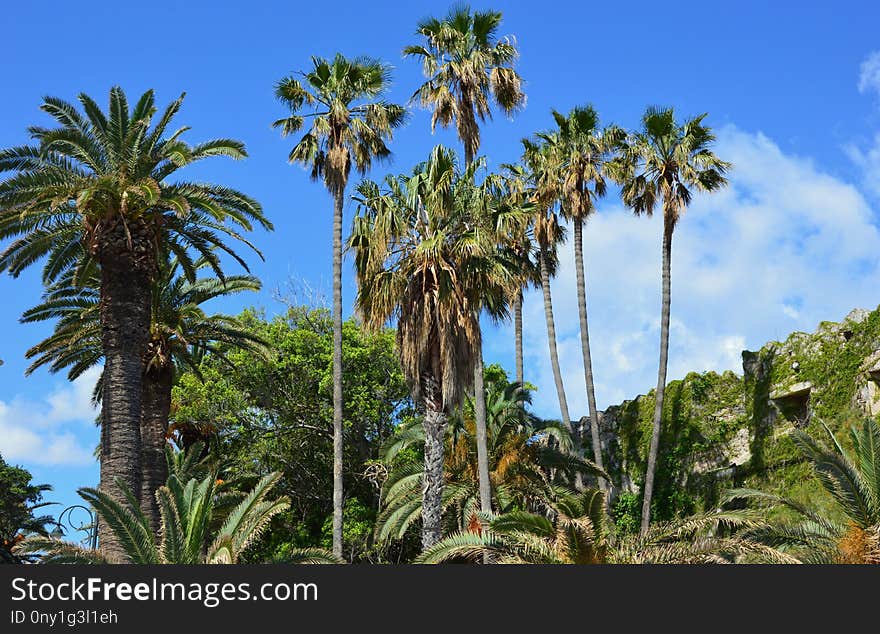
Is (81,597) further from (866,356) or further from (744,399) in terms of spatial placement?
(744,399)

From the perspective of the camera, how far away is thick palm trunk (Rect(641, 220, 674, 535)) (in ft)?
106

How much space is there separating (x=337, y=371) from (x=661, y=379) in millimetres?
11089

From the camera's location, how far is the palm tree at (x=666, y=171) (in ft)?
111

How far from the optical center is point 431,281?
78.5 feet

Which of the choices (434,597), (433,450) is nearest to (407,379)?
(433,450)

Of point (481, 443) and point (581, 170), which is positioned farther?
point (581, 170)

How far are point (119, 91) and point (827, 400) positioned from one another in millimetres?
20594

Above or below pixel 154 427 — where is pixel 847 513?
below

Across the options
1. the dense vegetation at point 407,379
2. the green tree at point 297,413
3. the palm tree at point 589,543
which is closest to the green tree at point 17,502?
the dense vegetation at point 407,379

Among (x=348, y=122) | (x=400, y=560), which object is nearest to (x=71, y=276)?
(x=348, y=122)

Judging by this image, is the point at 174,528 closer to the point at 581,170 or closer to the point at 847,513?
the point at 847,513

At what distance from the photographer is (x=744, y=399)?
1283 inches

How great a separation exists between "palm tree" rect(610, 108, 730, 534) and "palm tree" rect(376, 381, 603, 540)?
4.93 metres

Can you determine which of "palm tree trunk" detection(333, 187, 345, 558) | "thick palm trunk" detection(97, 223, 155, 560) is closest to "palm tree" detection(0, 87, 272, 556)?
"thick palm trunk" detection(97, 223, 155, 560)
